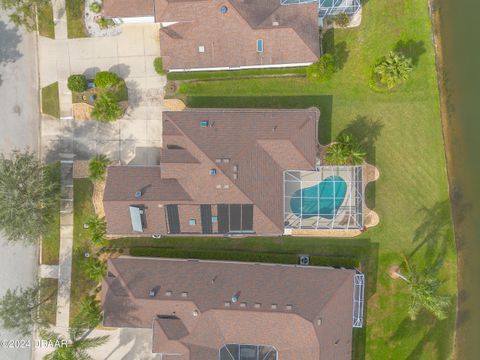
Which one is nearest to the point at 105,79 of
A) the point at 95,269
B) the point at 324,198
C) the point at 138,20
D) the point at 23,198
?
the point at 138,20

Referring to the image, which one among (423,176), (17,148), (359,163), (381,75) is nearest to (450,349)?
(423,176)

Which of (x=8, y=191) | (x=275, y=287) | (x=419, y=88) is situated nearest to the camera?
(x=8, y=191)

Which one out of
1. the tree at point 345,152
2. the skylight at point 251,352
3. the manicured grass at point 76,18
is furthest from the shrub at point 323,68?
the skylight at point 251,352

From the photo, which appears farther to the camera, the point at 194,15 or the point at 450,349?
the point at 450,349

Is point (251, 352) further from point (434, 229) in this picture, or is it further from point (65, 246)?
point (434, 229)

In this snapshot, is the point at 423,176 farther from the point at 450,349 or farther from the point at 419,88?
the point at 450,349

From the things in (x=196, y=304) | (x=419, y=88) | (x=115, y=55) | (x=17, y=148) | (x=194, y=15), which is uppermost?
(x=194, y=15)

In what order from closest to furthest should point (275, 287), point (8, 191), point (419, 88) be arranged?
point (8, 191), point (275, 287), point (419, 88)
